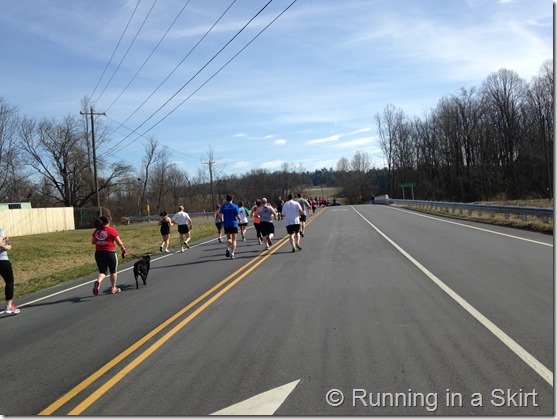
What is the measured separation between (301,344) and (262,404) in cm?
158

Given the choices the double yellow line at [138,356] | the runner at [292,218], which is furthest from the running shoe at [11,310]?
the runner at [292,218]

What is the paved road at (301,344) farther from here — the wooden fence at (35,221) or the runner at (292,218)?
the wooden fence at (35,221)

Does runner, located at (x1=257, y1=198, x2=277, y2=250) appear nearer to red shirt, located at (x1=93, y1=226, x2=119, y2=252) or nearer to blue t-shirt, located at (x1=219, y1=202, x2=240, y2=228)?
blue t-shirt, located at (x1=219, y1=202, x2=240, y2=228)

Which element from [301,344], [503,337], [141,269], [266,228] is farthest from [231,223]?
[503,337]

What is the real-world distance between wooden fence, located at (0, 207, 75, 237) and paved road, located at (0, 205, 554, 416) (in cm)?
3673

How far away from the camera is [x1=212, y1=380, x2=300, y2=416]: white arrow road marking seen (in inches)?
150

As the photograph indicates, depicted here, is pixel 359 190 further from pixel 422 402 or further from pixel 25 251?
pixel 422 402

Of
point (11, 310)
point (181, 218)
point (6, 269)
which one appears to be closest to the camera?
point (6, 269)

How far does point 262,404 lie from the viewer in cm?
395

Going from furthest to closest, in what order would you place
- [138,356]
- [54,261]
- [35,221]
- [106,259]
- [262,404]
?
[35,221] → [54,261] → [106,259] → [138,356] → [262,404]

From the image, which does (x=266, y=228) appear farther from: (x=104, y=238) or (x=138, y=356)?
(x=138, y=356)

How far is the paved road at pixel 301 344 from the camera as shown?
405 centimetres

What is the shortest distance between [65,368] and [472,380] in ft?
14.2
